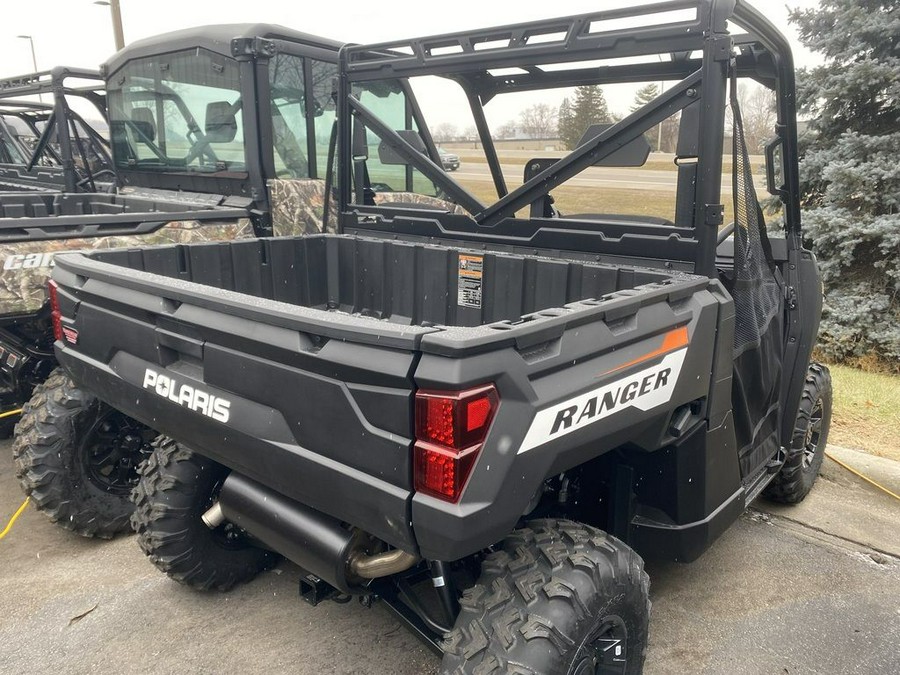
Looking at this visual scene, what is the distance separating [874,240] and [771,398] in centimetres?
420

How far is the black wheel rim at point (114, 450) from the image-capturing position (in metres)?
3.33

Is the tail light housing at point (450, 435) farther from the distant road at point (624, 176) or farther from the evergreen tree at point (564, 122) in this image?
the evergreen tree at point (564, 122)

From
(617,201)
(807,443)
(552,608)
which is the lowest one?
(807,443)

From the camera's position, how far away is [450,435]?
5.09 ft

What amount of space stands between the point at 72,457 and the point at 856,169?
6.34 meters

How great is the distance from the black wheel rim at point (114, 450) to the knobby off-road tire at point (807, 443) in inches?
122

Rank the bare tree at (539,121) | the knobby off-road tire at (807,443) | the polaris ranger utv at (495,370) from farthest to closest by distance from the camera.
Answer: the knobby off-road tire at (807,443) < the bare tree at (539,121) < the polaris ranger utv at (495,370)

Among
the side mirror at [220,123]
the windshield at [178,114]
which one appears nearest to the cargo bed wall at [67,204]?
the windshield at [178,114]

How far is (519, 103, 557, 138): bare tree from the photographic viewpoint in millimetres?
3080

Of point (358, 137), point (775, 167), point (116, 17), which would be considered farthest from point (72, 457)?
point (116, 17)

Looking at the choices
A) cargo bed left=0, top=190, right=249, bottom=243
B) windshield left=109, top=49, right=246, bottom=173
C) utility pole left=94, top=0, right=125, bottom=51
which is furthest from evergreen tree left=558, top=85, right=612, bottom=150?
utility pole left=94, top=0, right=125, bottom=51

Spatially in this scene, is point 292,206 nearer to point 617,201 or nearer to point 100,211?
point 100,211

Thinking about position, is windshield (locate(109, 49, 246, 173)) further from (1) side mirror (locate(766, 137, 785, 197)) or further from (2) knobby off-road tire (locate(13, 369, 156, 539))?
(1) side mirror (locate(766, 137, 785, 197))

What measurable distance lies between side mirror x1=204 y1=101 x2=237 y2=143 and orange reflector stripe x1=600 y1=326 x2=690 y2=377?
164 inches
